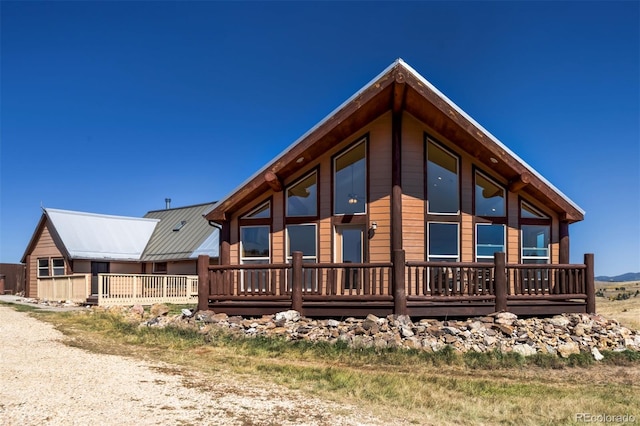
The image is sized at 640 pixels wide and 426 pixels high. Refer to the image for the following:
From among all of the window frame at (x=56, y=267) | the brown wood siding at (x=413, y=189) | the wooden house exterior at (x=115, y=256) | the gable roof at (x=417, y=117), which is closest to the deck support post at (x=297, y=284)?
the gable roof at (x=417, y=117)

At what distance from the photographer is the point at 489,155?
14.7 m

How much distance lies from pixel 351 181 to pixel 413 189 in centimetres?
179

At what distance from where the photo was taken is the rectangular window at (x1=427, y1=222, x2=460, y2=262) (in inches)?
591

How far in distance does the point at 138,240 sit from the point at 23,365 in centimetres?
2389

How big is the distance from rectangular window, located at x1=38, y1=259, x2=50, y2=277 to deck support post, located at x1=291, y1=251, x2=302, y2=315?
21.3 m

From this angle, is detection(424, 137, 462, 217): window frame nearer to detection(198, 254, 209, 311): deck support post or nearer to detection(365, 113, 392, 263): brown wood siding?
detection(365, 113, 392, 263): brown wood siding

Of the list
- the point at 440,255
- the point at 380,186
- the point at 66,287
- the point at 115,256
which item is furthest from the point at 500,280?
the point at 115,256

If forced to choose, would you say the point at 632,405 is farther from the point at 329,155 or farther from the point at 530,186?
the point at 329,155

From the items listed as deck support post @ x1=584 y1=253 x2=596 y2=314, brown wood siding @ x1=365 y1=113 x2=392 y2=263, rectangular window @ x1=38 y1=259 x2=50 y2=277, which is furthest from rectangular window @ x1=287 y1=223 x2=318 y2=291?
rectangular window @ x1=38 y1=259 x2=50 y2=277

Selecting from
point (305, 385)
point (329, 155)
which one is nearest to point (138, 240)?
point (329, 155)

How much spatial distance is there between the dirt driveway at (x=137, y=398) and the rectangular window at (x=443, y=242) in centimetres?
803

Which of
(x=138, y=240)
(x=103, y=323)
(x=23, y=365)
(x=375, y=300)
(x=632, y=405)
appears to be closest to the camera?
(x=632, y=405)

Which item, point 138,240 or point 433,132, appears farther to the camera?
point 138,240

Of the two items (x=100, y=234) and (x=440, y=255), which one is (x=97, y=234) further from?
(x=440, y=255)
